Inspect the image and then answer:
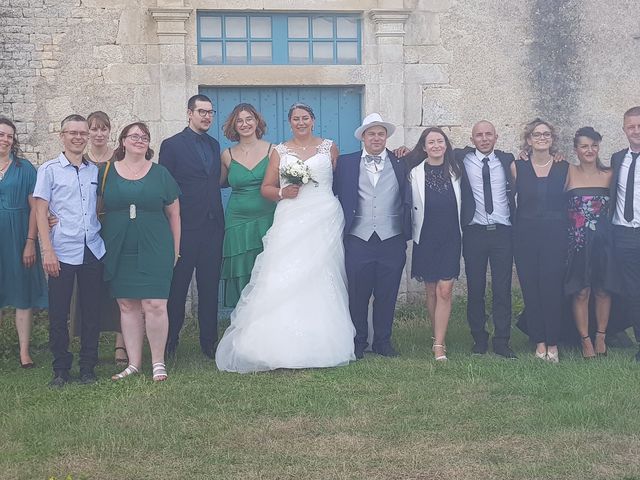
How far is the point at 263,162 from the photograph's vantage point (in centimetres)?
737

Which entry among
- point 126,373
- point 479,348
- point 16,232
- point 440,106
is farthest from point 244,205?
point 440,106

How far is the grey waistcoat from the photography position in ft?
24.0

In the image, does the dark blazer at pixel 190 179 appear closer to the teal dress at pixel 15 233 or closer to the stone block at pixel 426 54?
the teal dress at pixel 15 233

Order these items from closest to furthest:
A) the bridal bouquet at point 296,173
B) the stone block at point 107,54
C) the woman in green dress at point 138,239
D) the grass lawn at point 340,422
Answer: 1. the grass lawn at point 340,422
2. the woman in green dress at point 138,239
3. the bridal bouquet at point 296,173
4. the stone block at point 107,54

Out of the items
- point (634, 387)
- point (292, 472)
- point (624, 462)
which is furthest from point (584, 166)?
point (292, 472)

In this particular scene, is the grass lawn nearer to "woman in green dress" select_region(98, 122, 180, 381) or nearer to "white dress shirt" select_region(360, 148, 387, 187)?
"woman in green dress" select_region(98, 122, 180, 381)

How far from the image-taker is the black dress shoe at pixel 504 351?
24.4 ft

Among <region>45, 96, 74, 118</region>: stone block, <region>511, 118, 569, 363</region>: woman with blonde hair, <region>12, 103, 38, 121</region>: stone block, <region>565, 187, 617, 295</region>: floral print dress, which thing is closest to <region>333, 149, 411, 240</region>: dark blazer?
<region>511, 118, 569, 363</region>: woman with blonde hair

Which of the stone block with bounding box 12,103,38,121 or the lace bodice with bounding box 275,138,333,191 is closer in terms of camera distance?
the lace bodice with bounding box 275,138,333,191

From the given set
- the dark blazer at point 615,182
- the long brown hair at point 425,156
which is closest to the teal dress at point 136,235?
the long brown hair at point 425,156

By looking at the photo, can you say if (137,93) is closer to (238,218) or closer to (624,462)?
(238,218)

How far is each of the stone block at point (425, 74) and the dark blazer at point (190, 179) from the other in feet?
10.0

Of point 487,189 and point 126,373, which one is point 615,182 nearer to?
point 487,189

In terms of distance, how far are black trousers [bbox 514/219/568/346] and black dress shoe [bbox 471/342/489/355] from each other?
0.37m
